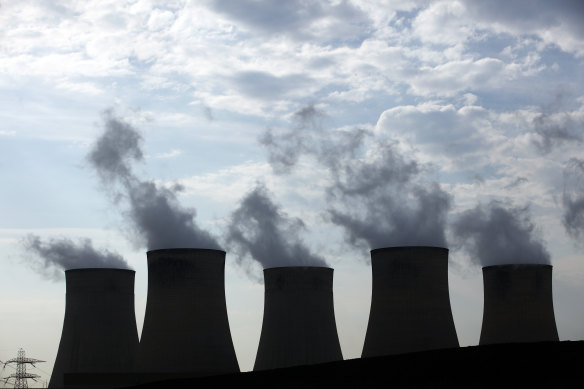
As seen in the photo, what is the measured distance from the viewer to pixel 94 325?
26609 millimetres

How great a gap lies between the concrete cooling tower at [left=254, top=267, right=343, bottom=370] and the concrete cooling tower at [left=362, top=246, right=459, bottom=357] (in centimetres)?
260

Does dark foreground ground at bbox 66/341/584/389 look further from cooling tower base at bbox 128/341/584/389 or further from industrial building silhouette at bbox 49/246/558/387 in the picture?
industrial building silhouette at bbox 49/246/558/387

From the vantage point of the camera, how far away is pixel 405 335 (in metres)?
24.1

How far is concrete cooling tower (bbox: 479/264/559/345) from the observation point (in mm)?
25984

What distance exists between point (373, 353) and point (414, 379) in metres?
7.71

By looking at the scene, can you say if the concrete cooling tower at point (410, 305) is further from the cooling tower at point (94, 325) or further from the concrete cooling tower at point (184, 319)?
the cooling tower at point (94, 325)

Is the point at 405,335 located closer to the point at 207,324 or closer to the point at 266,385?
the point at 207,324

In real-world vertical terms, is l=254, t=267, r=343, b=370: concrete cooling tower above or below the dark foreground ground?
above

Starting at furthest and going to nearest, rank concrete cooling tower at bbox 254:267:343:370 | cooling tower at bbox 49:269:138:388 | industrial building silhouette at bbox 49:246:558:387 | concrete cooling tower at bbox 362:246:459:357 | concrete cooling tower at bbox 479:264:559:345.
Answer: concrete cooling tower at bbox 254:267:343:370
cooling tower at bbox 49:269:138:388
concrete cooling tower at bbox 479:264:559:345
industrial building silhouette at bbox 49:246:558:387
concrete cooling tower at bbox 362:246:459:357

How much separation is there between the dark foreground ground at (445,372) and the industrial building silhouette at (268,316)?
17.0 feet

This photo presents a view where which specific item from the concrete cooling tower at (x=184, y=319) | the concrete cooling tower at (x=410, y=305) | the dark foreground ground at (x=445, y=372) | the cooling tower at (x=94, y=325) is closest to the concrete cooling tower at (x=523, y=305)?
the concrete cooling tower at (x=410, y=305)

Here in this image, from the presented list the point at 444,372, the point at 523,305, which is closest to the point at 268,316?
the point at 523,305

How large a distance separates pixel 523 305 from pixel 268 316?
302 inches

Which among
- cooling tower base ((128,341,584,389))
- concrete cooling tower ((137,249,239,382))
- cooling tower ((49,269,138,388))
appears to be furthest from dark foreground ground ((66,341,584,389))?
cooling tower ((49,269,138,388))
